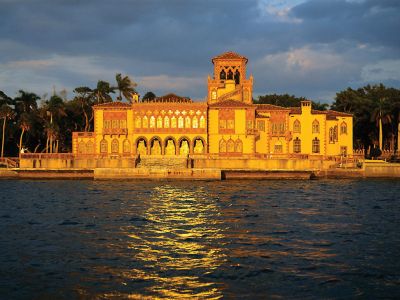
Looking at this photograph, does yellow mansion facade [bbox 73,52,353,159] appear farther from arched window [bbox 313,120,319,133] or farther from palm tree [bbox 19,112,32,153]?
palm tree [bbox 19,112,32,153]

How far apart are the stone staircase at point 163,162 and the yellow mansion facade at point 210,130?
17.7 ft

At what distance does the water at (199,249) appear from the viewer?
13719 millimetres

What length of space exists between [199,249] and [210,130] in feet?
Result: 155

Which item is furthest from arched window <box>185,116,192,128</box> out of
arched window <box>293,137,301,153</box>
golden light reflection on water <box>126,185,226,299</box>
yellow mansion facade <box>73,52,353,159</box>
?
golden light reflection on water <box>126,185,226,299</box>

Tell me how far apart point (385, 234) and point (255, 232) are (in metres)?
5.63

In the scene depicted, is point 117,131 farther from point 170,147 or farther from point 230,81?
point 230,81

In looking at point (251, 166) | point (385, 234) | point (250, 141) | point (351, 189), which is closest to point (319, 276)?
point (385, 234)

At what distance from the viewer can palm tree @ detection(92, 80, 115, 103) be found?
77.9 m

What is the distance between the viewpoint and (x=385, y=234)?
2152cm

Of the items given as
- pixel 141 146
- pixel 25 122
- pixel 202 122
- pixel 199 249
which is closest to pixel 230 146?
pixel 202 122

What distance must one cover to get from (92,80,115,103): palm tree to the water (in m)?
45.4

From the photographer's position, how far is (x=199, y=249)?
18391 millimetres

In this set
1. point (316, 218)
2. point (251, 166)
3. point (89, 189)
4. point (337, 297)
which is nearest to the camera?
point (337, 297)

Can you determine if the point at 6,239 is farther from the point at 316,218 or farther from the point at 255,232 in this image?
the point at 316,218
